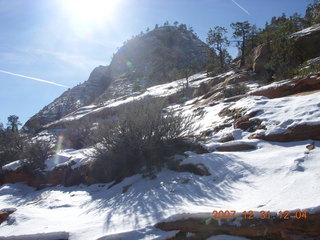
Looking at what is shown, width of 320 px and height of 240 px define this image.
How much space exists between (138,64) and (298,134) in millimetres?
51696

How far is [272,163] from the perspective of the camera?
15.7 feet

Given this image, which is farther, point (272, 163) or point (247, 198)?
point (272, 163)

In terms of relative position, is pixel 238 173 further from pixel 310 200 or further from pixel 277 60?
pixel 277 60

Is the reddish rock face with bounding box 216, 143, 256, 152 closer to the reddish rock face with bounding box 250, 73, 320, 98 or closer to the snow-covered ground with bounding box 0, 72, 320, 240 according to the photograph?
the snow-covered ground with bounding box 0, 72, 320, 240

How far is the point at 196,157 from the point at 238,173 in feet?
4.10

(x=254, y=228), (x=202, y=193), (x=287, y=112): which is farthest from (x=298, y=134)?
(x=254, y=228)

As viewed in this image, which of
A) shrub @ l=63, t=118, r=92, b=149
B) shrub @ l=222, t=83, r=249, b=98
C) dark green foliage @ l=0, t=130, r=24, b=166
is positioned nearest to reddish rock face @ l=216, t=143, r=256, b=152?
shrub @ l=222, t=83, r=249, b=98

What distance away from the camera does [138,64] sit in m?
55.2

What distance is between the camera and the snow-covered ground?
3.80 m

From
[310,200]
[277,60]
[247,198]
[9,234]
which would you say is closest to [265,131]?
[247,198]

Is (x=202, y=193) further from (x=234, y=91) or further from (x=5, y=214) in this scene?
(x=234, y=91)

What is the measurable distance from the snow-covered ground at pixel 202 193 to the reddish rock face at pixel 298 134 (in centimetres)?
14

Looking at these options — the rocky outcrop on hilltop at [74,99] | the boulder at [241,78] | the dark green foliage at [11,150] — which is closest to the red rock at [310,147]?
the dark green foliage at [11,150]

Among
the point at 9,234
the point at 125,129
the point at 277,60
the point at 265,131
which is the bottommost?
the point at 9,234
